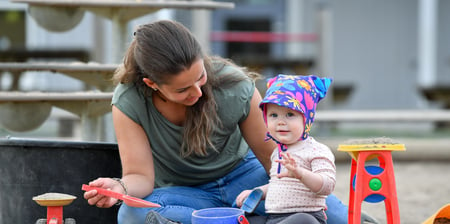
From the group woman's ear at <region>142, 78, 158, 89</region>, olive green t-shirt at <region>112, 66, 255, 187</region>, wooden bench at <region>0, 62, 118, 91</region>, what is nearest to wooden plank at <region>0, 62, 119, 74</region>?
Answer: wooden bench at <region>0, 62, 118, 91</region>

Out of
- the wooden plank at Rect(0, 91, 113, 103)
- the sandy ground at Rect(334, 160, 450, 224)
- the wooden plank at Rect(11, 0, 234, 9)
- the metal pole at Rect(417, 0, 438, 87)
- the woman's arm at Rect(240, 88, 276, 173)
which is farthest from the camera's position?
the metal pole at Rect(417, 0, 438, 87)

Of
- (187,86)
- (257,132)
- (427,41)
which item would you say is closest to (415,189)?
(257,132)

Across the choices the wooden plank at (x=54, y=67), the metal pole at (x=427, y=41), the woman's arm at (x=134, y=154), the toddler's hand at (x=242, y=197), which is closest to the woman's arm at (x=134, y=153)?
the woman's arm at (x=134, y=154)

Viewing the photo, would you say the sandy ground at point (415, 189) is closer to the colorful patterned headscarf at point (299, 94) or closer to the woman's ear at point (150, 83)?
the colorful patterned headscarf at point (299, 94)

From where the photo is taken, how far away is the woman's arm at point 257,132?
248 cm

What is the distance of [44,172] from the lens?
7.87ft

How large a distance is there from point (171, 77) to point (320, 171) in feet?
1.92

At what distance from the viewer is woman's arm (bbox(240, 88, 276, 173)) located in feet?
8.15

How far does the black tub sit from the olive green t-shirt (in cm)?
19

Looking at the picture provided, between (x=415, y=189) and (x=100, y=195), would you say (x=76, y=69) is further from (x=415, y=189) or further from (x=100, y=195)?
(x=415, y=189)

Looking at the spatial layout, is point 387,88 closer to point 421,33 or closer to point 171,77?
point 421,33

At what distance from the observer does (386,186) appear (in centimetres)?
204

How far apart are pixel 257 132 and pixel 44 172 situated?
82 cm

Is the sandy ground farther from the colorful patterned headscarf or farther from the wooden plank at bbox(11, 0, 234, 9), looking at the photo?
the wooden plank at bbox(11, 0, 234, 9)
